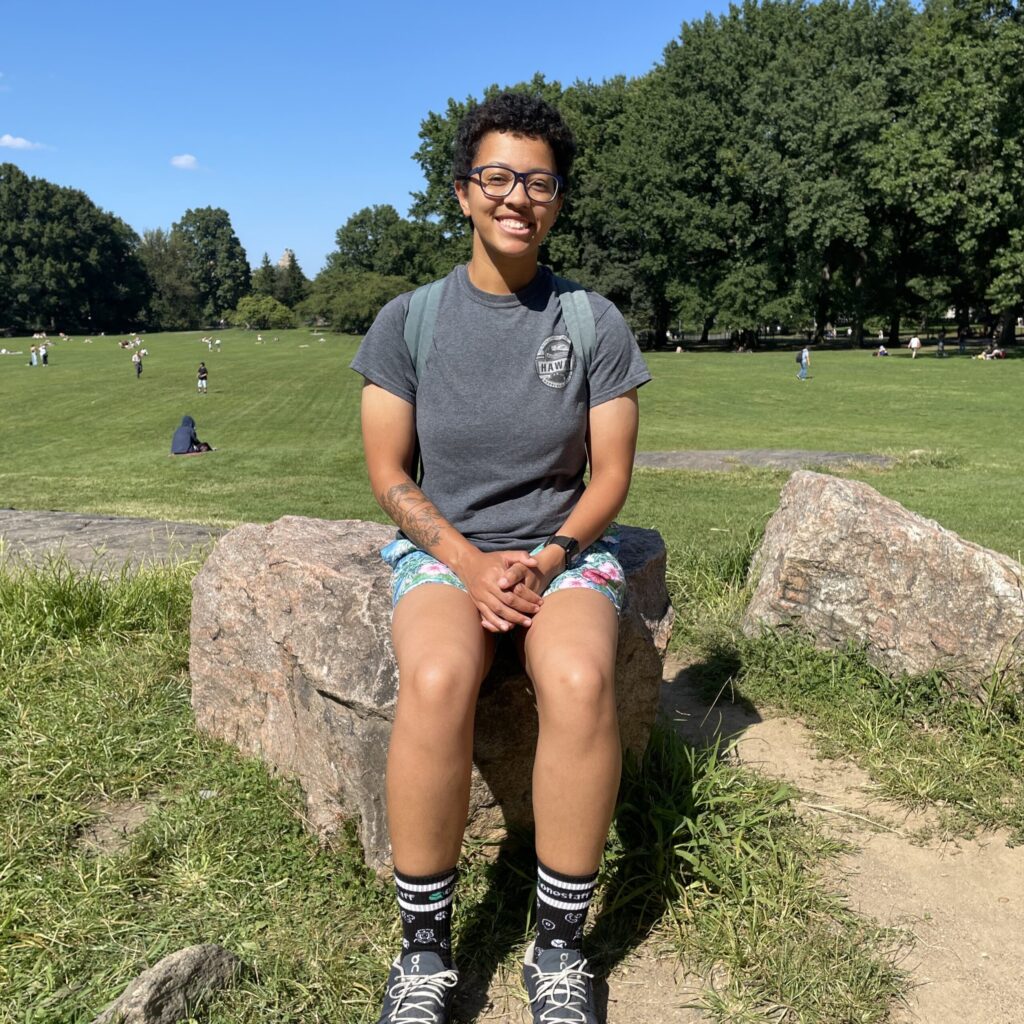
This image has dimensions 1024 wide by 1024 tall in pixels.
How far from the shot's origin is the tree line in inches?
1529

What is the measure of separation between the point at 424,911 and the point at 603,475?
1380mm

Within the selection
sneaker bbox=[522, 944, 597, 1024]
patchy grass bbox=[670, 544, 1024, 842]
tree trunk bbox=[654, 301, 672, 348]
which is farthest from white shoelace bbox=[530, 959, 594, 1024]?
tree trunk bbox=[654, 301, 672, 348]

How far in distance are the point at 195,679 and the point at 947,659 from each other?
314cm

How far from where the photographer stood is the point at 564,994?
89.3 inches

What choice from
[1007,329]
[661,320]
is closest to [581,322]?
[1007,329]

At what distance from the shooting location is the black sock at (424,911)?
2342 millimetres

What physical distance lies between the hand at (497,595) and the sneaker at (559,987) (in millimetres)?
849

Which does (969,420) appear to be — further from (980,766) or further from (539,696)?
(539,696)

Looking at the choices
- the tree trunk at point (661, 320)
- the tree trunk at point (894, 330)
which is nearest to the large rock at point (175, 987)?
the tree trunk at point (661, 320)

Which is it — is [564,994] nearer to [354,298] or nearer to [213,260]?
[354,298]

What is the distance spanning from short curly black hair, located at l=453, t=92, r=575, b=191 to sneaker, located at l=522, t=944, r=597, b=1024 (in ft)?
7.55

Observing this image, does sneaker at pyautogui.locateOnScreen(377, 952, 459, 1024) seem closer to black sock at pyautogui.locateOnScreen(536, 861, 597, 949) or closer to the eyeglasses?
black sock at pyautogui.locateOnScreen(536, 861, 597, 949)

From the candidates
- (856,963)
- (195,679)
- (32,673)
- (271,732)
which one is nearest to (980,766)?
(856,963)

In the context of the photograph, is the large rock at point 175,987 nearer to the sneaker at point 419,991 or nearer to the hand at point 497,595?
the sneaker at point 419,991
